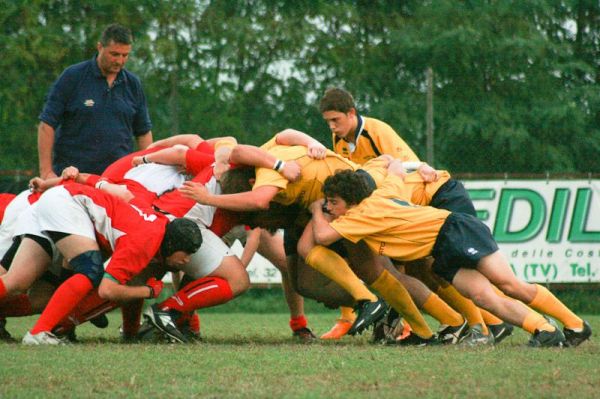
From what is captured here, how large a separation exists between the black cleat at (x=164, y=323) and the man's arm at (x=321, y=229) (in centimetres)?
97

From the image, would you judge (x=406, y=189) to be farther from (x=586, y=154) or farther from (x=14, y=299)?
(x=586, y=154)

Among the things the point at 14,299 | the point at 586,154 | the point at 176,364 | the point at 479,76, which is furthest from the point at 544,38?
the point at 176,364

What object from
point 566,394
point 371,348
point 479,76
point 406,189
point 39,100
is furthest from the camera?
point 479,76

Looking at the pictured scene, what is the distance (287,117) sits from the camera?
12.8 m

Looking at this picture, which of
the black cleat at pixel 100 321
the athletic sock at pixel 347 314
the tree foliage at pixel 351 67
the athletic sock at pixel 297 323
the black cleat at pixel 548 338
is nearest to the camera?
the black cleat at pixel 548 338

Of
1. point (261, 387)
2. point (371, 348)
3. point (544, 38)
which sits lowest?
point (371, 348)

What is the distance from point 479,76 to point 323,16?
211cm

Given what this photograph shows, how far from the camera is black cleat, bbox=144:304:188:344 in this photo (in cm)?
668

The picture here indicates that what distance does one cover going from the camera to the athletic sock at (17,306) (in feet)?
23.4

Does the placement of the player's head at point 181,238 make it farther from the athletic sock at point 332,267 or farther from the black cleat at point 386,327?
the black cleat at point 386,327

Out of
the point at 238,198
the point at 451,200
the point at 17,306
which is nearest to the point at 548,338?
the point at 451,200

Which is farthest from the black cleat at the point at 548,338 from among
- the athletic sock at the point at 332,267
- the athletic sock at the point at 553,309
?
the athletic sock at the point at 332,267

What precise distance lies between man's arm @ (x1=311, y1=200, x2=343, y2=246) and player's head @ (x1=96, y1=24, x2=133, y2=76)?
6.61ft

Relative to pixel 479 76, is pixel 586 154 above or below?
below
